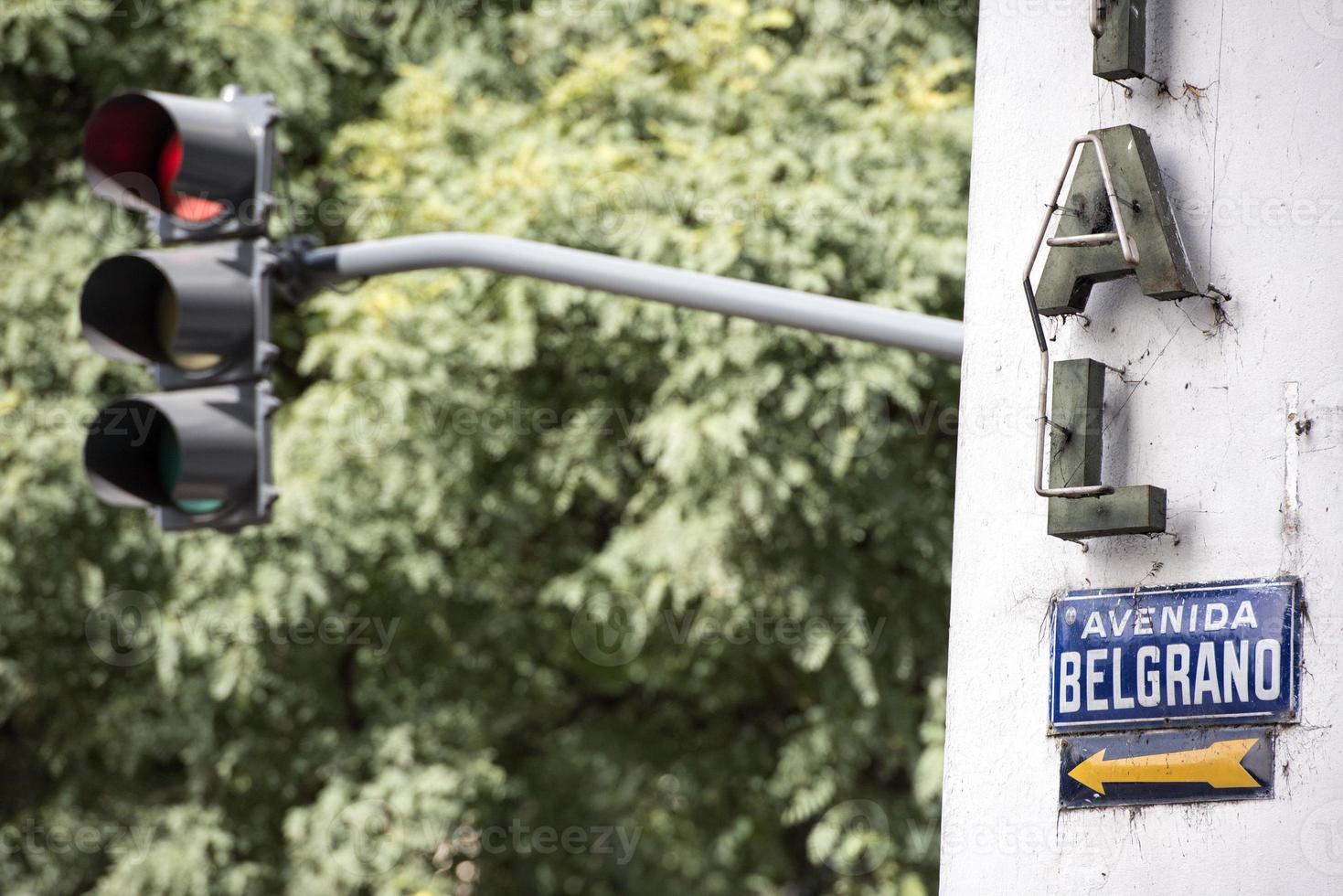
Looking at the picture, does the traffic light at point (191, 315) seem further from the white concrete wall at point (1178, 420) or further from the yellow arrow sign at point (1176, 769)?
the yellow arrow sign at point (1176, 769)

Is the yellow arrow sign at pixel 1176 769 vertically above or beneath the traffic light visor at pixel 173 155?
beneath

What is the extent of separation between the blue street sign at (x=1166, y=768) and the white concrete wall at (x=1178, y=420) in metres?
0.04

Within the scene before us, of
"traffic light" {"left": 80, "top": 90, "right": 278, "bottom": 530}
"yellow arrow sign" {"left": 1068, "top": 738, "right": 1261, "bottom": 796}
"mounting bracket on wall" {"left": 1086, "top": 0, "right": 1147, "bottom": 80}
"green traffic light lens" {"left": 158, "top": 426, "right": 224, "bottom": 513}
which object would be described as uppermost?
"mounting bracket on wall" {"left": 1086, "top": 0, "right": 1147, "bottom": 80}

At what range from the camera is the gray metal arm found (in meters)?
5.17

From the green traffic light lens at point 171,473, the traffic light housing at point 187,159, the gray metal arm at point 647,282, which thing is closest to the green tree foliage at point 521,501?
the gray metal arm at point 647,282

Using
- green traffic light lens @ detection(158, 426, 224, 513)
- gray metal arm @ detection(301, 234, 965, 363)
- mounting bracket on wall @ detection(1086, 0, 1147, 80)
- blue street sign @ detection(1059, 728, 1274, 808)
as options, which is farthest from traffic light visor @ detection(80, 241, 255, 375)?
blue street sign @ detection(1059, 728, 1274, 808)

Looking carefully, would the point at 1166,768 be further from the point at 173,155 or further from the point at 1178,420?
the point at 173,155

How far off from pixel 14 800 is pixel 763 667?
16.2 ft


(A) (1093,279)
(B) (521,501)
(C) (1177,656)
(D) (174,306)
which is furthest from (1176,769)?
(B) (521,501)

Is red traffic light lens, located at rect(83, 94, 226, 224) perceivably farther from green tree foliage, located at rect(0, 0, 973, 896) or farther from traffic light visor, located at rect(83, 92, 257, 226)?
green tree foliage, located at rect(0, 0, 973, 896)

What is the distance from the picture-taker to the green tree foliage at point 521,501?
991cm

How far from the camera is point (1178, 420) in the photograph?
4582 millimetres

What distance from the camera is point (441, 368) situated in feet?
33.4

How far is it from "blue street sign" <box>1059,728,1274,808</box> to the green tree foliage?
5.02 m
